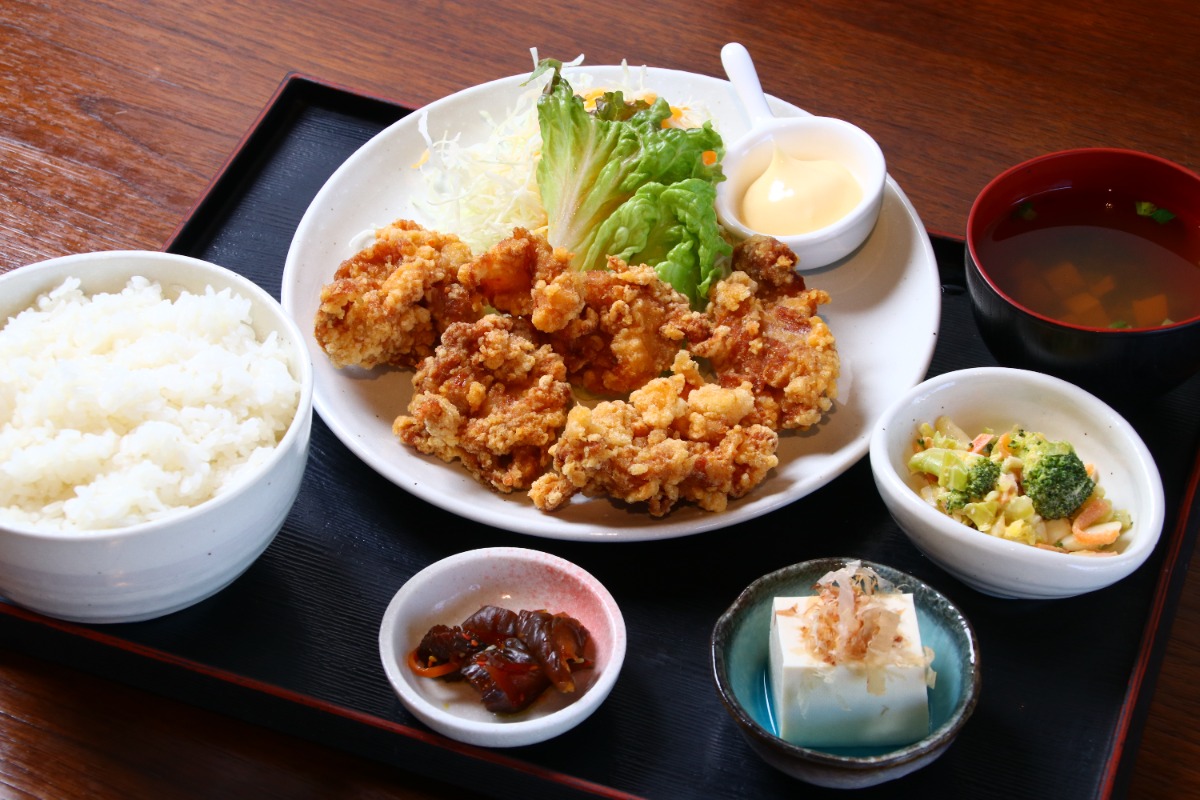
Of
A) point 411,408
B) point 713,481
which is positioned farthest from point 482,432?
point 713,481

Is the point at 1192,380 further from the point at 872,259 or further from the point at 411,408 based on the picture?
the point at 411,408

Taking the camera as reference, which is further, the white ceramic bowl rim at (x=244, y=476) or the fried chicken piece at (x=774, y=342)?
the fried chicken piece at (x=774, y=342)

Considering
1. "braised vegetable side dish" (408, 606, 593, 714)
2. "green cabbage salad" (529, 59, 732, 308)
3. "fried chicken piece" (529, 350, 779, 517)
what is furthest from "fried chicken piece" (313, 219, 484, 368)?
"braised vegetable side dish" (408, 606, 593, 714)

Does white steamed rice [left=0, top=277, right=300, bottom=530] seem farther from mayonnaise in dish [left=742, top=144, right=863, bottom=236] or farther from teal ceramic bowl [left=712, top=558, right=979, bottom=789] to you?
mayonnaise in dish [left=742, top=144, right=863, bottom=236]

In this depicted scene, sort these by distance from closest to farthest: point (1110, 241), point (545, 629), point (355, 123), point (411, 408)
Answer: point (545, 629)
point (411, 408)
point (1110, 241)
point (355, 123)

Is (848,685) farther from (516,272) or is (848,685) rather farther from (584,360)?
(516,272)

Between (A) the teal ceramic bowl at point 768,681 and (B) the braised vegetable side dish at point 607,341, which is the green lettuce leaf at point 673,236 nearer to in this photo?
(B) the braised vegetable side dish at point 607,341

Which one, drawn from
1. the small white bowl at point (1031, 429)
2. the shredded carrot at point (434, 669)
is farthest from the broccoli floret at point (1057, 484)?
the shredded carrot at point (434, 669)

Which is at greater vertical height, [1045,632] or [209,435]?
[209,435]
